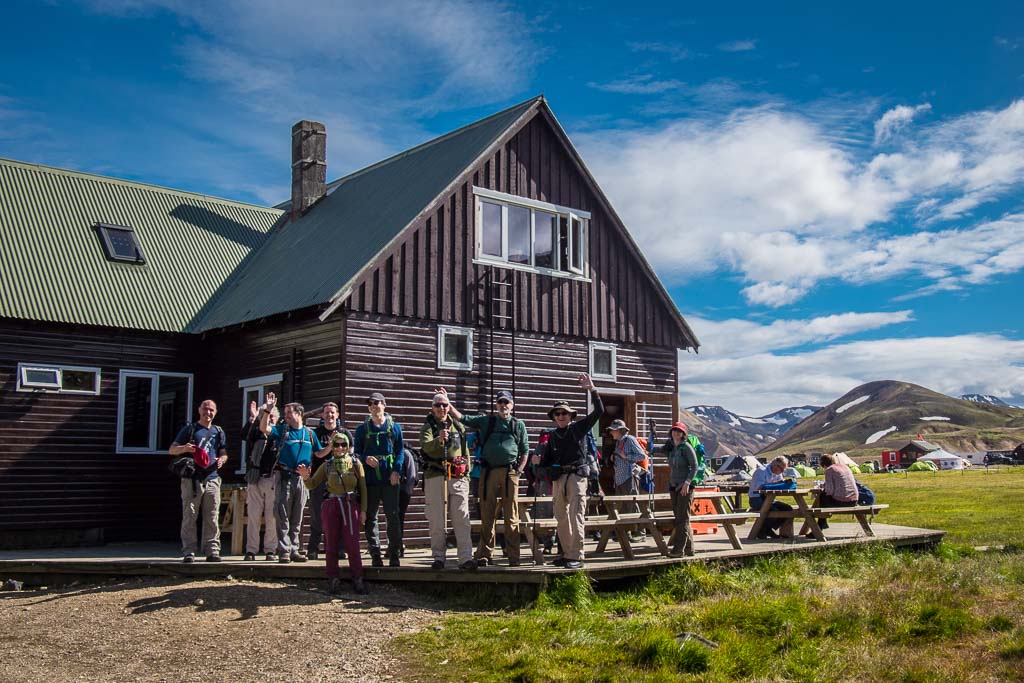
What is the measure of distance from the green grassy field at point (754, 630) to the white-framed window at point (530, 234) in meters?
7.80

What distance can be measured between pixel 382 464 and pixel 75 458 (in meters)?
8.40

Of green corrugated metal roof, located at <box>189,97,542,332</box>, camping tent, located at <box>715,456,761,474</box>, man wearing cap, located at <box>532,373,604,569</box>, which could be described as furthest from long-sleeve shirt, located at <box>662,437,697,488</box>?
camping tent, located at <box>715,456,761,474</box>

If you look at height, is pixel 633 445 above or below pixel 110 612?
above

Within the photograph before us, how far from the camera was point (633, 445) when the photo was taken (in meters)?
15.6

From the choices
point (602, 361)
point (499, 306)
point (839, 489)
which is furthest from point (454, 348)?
point (839, 489)

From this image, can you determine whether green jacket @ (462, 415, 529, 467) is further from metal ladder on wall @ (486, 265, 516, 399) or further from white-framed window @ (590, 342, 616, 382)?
white-framed window @ (590, 342, 616, 382)

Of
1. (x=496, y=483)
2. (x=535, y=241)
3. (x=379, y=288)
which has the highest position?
(x=535, y=241)

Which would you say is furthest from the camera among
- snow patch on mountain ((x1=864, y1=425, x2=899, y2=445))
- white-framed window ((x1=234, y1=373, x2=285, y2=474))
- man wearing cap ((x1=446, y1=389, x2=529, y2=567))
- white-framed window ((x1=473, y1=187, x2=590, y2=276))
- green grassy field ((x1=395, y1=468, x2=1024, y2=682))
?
snow patch on mountain ((x1=864, y1=425, x2=899, y2=445))

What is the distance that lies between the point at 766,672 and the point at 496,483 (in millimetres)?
3953

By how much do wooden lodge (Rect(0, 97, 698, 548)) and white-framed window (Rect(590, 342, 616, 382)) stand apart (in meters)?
0.04

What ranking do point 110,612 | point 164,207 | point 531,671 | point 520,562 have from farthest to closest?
point 164,207
point 520,562
point 110,612
point 531,671

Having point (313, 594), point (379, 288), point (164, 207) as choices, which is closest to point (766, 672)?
point (313, 594)

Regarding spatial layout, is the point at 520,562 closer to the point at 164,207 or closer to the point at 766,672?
the point at 766,672

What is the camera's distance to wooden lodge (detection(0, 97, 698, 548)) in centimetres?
1723
